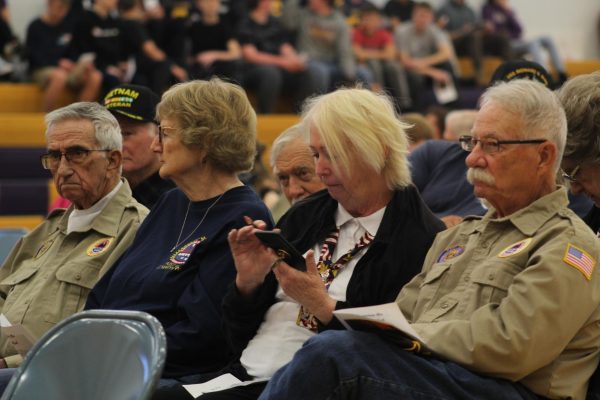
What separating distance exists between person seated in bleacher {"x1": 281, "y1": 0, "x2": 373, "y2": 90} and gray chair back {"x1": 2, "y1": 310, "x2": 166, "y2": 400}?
7.46 meters

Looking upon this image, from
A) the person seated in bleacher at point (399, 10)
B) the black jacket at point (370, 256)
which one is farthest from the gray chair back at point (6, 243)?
the person seated in bleacher at point (399, 10)

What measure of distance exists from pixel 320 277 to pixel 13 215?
5719 mm

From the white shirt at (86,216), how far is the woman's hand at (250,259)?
0.97m

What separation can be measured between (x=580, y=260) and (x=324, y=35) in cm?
776

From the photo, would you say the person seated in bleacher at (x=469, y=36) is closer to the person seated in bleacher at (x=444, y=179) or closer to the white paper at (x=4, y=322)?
the person seated in bleacher at (x=444, y=179)

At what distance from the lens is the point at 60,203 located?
4.61 m

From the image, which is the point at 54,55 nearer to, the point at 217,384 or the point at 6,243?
the point at 6,243

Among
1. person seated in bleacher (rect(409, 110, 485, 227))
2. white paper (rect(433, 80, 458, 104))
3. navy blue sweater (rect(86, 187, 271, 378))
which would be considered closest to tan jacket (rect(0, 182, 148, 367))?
navy blue sweater (rect(86, 187, 271, 378))

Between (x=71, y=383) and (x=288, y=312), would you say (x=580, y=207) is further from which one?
(x=71, y=383)

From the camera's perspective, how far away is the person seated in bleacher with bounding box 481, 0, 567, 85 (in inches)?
460

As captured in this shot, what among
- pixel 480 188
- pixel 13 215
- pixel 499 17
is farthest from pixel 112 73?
pixel 480 188

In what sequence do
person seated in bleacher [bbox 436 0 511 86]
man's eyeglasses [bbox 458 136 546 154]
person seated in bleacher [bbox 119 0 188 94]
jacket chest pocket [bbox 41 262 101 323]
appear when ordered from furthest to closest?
person seated in bleacher [bbox 436 0 511 86] < person seated in bleacher [bbox 119 0 188 94] < jacket chest pocket [bbox 41 262 101 323] < man's eyeglasses [bbox 458 136 546 154]

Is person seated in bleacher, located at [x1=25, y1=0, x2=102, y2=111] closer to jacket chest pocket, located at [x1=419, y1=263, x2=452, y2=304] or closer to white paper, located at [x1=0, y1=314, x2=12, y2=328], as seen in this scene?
white paper, located at [x1=0, y1=314, x2=12, y2=328]

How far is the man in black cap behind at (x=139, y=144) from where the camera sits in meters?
4.06
